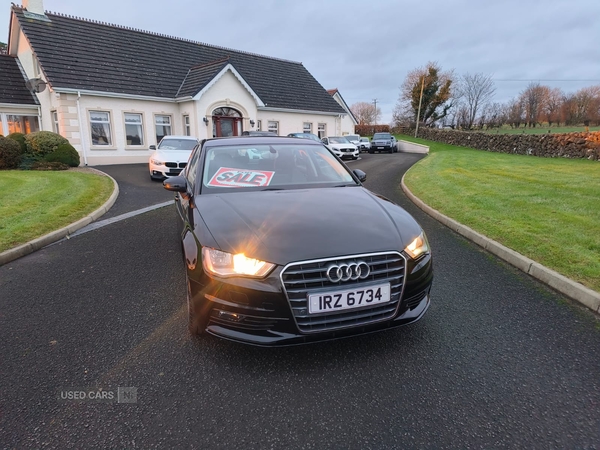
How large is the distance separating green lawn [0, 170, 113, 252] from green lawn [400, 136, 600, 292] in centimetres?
718

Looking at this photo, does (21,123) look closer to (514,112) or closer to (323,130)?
(323,130)

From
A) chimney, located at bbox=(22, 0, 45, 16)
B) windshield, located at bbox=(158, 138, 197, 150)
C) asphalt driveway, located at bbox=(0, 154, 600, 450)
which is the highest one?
chimney, located at bbox=(22, 0, 45, 16)

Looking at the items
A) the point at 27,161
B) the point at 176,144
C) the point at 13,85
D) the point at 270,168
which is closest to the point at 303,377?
the point at 270,168

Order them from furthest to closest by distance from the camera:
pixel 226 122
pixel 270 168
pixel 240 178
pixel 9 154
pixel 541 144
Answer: pixel 541 144 → pixel 226 122 → pixel 9 154 → pixel 270 168 → pixel 240 178

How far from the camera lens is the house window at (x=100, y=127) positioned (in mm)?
18297

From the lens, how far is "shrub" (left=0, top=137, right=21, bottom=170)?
12812 mm

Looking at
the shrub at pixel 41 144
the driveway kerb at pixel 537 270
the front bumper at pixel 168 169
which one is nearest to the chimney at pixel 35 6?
the shrub at pixel 41 144

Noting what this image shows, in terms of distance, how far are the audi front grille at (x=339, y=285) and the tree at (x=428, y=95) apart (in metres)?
48.0

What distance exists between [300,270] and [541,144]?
24926 millimetres

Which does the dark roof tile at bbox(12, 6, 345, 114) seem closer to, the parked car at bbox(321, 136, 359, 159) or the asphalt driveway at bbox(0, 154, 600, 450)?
the parked car at bbox(321, 136, 359, 159)

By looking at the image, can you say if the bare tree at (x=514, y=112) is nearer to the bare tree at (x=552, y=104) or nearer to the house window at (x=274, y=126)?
the bare tree at (x=552, y=104)

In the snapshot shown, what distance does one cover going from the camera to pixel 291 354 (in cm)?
280

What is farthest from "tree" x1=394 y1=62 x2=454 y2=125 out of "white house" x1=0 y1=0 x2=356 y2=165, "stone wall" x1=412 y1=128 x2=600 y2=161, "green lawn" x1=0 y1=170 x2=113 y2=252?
"green lawn" x1=0 y1=170 x2=113 y2=252

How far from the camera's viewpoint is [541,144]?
22031mm
